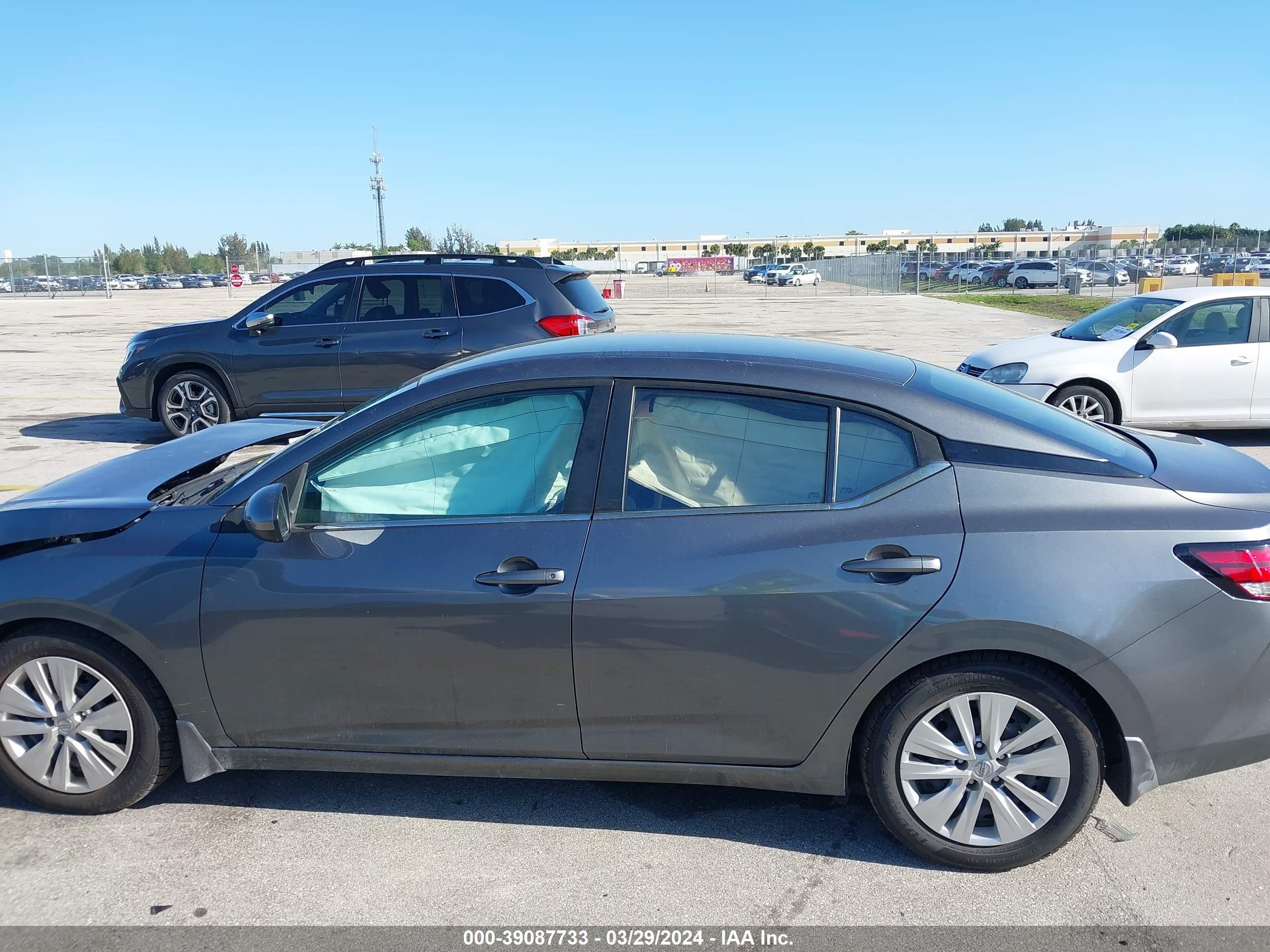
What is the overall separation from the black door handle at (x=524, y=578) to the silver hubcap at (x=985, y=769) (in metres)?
1.21

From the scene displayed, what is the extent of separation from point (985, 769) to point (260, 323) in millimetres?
8909

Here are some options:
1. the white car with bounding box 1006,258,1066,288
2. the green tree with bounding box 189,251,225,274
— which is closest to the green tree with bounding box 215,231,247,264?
the green tree with bounding box 189,251,225,274

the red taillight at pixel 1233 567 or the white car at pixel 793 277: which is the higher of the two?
the white car at pixel 793 277

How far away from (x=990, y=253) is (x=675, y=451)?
295ft

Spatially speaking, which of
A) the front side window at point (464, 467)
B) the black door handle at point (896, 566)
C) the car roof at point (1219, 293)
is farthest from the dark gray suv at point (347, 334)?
the black door handle at point (896, 566)

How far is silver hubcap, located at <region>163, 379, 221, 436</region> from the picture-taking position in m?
10.4

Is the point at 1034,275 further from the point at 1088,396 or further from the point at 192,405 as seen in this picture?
the point at 192,405

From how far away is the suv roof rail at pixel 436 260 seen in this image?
10352 millimetres

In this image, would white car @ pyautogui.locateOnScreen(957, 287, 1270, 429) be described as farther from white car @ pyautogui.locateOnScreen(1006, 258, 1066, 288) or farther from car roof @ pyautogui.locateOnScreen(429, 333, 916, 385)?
white car @ pyautogui.locateOnScreen(1006, 258, 1066, 288)

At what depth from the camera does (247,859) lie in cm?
334

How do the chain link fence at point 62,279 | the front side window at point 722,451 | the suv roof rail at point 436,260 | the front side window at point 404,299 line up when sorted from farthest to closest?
the chain link fence at point 62,279
the suv roof rail at point 436,260
the front side window at point 404,299
the front side window at point 722,451

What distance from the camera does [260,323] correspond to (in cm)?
1020

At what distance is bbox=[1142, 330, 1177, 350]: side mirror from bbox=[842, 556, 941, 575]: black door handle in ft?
26.2

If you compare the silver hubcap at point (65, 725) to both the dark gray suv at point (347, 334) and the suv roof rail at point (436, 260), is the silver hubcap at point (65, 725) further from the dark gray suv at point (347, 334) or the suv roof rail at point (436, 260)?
the suv roof rail at point (436, 260)
